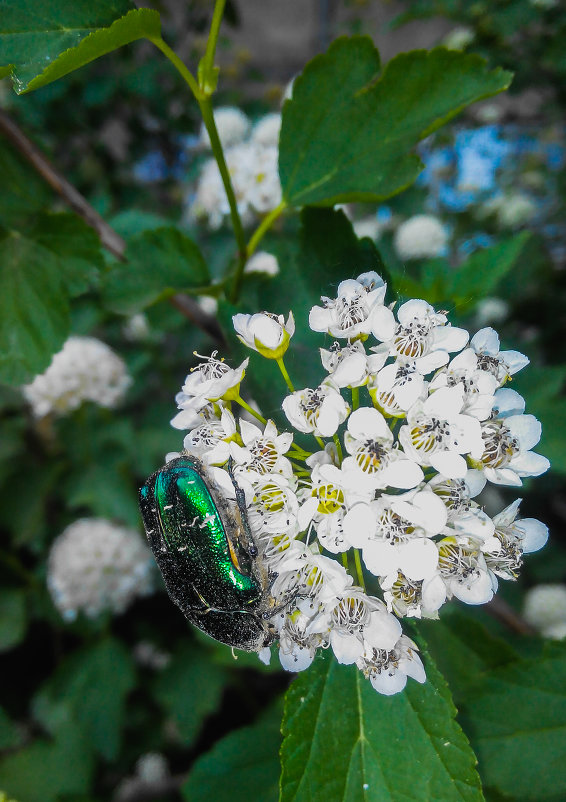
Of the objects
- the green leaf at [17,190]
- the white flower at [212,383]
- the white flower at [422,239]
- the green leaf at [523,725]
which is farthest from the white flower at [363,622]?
the white flower at [422,239]

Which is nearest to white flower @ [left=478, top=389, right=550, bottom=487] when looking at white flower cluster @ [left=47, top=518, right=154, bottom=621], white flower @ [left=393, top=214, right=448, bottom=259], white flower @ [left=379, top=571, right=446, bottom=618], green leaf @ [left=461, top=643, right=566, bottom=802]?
white flower @ [left=379, top=571, right=446, bottom=618]

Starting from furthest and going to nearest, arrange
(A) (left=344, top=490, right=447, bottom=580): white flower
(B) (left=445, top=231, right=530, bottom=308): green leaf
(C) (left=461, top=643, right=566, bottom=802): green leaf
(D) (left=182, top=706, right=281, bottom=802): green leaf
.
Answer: (B) (left=445, top=231, right=530, bottom=308): green leaf, (D) (left=182, top=706, right=281, bottom=802): green leaf, (C) (left=461, top=643, right=566, bottom=802): green leaf, (A) (left=344, top=490, right=447, bottom=580): white flower

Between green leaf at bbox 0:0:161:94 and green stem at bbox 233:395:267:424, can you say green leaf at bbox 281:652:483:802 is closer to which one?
green stem at bbox 233:395:267:424

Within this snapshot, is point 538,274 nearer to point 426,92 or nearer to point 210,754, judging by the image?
point 426,92

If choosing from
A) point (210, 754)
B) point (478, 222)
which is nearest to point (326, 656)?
point (210, 754)

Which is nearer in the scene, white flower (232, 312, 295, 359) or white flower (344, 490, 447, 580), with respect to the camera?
white flower (344, 490, 447, 580)

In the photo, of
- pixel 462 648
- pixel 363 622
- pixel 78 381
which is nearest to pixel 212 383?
pixel 363 622

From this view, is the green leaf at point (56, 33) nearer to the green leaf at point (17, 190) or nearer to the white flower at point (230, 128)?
the green leaf at point (17, 190)
